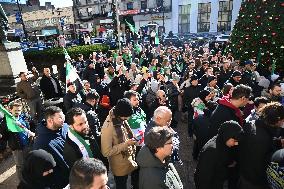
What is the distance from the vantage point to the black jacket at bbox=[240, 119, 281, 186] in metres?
3.14

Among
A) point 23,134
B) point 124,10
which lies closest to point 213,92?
point 23,134

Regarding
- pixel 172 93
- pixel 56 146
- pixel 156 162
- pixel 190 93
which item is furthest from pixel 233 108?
pixel 172 93

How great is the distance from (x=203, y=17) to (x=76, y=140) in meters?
44.5

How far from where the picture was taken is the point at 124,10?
53031 mm

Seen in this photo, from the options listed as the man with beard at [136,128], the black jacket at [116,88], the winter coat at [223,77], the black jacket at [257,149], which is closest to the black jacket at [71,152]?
the man with beard at [136,128]

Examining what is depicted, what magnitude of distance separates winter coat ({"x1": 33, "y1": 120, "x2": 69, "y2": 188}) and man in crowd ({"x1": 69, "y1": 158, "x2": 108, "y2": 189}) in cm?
104

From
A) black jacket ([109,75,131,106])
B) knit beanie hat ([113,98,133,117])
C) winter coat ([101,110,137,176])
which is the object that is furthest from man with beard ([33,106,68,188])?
black jacket ([109,75,131,106])

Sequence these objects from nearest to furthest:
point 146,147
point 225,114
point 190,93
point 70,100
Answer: point 146,147
point 225,114
point 70,100
point 190,93

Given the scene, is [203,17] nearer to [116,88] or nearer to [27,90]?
[116,88]

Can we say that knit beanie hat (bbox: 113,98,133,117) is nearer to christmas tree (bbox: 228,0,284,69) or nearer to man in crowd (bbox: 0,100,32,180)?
man in crowd (bbox: 0,100,32,180)

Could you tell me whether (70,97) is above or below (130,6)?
below

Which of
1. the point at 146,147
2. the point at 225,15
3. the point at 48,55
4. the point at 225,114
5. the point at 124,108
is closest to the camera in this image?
the point at 146,147

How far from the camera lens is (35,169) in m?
2.74

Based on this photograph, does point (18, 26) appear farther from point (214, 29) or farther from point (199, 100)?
point (199, 100)
